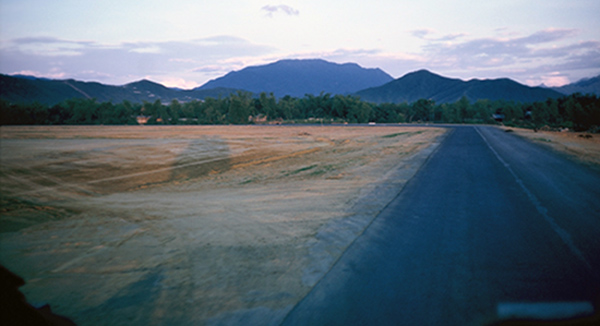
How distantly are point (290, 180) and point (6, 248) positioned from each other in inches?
354

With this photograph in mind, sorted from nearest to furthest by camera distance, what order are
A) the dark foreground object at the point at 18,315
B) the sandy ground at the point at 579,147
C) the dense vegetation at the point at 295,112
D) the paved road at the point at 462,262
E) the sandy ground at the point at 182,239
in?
1. the dark foreground object at the point at 18,315
2. the paved road at the point at 462,262
3. the sandy ground at the point at 182,239
4. the sandy ground at the point at 579,147
5. the dense vegetation at the point at 295,112

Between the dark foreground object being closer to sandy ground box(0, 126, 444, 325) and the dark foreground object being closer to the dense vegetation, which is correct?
sandy ground box(0, 126, 444, 325)

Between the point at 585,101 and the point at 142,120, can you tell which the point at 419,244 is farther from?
the point at 142,120

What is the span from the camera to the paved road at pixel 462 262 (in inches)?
156

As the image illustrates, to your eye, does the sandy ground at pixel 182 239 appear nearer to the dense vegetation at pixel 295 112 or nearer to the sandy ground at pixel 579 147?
the sandy ground at pixel 579 147

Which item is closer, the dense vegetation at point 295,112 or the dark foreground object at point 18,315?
the dark foreground object at point 18,315

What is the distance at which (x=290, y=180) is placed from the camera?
13984mm

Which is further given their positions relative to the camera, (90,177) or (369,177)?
(90,177)

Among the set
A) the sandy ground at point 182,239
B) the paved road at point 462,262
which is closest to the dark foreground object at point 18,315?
the sandy ground at point 182,239

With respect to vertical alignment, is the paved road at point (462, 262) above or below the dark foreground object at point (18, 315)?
below

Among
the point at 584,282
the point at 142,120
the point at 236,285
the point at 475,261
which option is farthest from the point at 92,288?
the point at 142,120

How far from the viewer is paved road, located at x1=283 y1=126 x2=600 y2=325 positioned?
156 inches

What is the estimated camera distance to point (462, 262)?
17.1 feet

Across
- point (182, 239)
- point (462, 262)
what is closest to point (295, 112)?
point (182, 239)
